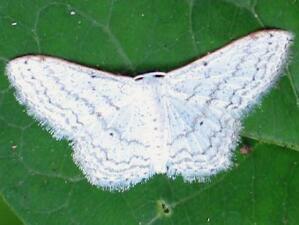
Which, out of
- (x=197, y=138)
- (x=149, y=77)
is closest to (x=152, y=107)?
(x=149, y=77)

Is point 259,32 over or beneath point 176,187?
over

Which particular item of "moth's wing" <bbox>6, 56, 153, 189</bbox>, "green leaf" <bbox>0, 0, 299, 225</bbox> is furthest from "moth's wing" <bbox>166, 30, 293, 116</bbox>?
"moth's wing" <bbox>6, 56, 153, 189</bbox>

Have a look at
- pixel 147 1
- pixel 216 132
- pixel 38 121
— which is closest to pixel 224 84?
pixel 216 132

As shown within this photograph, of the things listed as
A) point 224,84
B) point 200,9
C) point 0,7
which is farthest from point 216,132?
point 0,7

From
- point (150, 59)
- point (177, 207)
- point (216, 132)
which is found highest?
point (150, 59)

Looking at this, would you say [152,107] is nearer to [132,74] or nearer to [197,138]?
[132,74]

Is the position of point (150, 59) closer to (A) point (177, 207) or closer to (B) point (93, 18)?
(B) point (93, 18)
